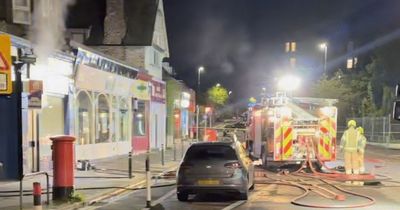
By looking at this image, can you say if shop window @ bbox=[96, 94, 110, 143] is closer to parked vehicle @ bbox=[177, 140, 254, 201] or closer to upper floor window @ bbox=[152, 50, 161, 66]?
upper floor window @ bbox=[152, 50, 161, 66]

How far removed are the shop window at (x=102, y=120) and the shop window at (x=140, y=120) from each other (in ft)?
16.0

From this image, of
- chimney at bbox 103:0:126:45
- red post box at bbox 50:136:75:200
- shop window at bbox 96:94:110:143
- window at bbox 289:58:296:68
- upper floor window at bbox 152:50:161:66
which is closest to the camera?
red post box at bbox 50:136:75:200

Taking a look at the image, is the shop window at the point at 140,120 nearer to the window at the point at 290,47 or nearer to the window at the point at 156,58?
the window at the point at 156,58

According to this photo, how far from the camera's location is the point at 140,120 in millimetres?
33375

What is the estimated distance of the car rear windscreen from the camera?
13713 mm

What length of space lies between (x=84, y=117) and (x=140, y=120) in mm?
9291

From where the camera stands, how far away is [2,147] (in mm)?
17281

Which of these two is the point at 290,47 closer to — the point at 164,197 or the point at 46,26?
the point at 46,26

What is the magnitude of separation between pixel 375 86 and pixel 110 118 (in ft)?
124

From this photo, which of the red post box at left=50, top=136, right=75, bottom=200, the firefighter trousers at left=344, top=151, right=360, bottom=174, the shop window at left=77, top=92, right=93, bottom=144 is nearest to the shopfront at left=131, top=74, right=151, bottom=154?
the shop window at left=77, top=92, right=93, bottom=144

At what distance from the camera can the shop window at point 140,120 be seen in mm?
32500

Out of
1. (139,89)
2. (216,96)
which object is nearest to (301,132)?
A: (139,89)

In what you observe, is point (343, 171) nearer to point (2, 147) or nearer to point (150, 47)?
point (2, 147)

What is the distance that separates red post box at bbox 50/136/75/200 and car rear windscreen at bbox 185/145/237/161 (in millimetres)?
2649
